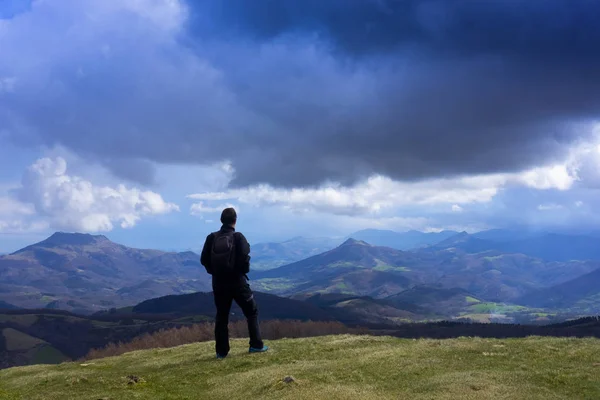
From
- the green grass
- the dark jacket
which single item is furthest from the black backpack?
the green grass

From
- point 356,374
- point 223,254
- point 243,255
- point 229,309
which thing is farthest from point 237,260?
point 356,374

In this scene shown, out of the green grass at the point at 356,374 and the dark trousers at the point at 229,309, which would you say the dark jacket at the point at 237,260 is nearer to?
the dark trousers at the point at 229,309

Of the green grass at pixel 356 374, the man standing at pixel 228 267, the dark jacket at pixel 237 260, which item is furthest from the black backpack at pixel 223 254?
the green grass at pixel 356 374

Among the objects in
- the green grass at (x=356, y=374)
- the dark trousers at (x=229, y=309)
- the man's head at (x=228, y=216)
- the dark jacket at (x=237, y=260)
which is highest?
the man's head at (x=228, y=216)

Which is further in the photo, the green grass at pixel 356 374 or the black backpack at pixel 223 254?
the black backpack at pixel 223 254

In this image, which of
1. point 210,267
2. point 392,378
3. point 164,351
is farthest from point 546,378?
point 164,351

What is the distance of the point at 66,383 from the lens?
673 inches

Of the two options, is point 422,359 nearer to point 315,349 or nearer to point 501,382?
point 501,382

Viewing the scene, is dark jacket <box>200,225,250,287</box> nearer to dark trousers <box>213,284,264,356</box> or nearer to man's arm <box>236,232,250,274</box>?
man's arm <box>236,232,250,274</box>

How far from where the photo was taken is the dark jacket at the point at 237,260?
18812 millimetres

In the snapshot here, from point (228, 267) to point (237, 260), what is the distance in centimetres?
43

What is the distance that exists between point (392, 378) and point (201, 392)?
18.8 feet

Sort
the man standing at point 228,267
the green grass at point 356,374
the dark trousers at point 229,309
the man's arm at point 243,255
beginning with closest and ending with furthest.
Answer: the green grass at point 356,374
the man's arm at point 243,255
the man standing at point 228,267
the dark trousers at point 229,309

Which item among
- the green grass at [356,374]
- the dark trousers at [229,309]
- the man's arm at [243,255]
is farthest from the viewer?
the dark trousers at [229,309]
